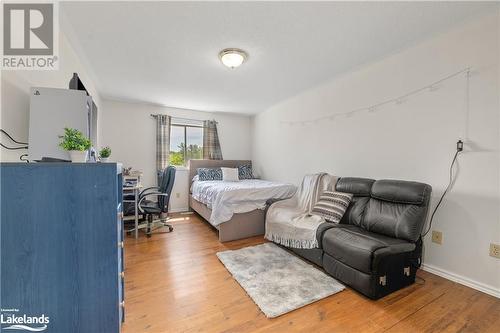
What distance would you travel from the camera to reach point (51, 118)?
149 centimetres

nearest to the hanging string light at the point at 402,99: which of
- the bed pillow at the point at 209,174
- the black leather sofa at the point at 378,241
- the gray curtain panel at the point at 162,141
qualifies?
the black leather sofa at the point at 378,241

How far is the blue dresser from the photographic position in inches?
38.4

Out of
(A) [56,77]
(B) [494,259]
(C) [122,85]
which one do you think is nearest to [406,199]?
(B) [494,259]

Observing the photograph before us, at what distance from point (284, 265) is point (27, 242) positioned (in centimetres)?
210

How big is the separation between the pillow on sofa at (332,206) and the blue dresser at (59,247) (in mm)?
2216

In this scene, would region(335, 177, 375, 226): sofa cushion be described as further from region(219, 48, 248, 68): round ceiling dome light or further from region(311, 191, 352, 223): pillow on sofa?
region(219, 48, 248, 68): round ceiling dome light

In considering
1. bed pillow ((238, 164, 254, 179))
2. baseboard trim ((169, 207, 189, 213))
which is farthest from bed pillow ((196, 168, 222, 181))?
baseboard trim ((169, 207, 189, 213))

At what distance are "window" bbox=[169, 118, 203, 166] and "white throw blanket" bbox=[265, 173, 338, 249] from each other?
290 centimetres

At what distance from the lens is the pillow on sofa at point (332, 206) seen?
2.57 metres

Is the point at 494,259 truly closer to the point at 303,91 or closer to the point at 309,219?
the point at 309,219

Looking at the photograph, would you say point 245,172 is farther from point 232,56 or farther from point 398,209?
point 398,209

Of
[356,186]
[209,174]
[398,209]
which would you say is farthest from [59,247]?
[209,174]

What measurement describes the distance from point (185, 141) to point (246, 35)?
11.4 ft

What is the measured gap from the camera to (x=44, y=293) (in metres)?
1.02
